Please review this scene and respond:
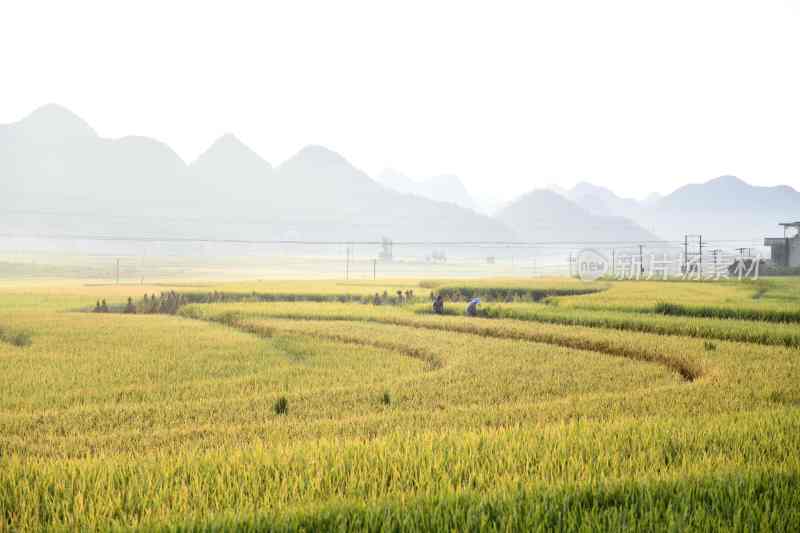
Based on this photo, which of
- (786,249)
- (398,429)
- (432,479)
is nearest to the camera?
(432,479)

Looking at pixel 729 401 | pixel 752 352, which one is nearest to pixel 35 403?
pixel 729 401

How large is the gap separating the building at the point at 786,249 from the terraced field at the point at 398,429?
4270 cm

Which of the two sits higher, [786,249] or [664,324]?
[786,249]

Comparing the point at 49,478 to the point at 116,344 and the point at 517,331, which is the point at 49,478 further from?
the point at 517,331

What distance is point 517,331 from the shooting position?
60.8 feet

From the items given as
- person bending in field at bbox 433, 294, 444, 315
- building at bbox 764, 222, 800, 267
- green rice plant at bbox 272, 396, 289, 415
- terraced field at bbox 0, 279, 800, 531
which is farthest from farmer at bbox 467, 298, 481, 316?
building at bbox 764, 222, 800, 267

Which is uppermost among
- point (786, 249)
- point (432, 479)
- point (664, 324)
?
point (786, 249)

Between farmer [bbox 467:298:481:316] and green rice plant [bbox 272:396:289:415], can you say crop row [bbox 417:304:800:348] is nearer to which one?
farmer [bbox 467:298:481:316]

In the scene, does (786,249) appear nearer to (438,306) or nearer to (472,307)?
(438,306)

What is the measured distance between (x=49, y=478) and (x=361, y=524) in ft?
9.43

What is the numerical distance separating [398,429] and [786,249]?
2264 inches

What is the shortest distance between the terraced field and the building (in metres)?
42.7

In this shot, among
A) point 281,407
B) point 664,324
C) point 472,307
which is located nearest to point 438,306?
point 472,307

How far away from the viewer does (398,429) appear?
7.82 meters
